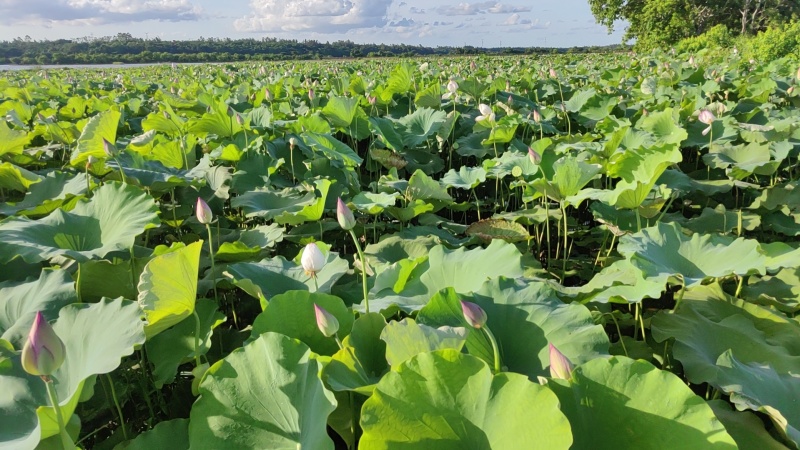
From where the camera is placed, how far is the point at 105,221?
1.56 m

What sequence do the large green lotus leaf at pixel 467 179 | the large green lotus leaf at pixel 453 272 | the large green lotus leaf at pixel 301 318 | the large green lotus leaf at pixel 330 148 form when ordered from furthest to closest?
the large green lotus leaf at pixel 330 148 < the large green lotus leaf at pixel 467 179 < the large green lotus leaf at pixel 453 272 < the large green lotus leaf at pixel 301 318

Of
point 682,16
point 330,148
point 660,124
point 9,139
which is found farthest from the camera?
point 682,16

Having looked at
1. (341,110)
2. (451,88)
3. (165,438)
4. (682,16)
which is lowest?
(165,438)

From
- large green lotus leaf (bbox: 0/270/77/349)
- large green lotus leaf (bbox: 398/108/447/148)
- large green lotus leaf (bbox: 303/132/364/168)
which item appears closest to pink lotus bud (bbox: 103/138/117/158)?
large green lotus leaf (bbox: 0/270/77/349)

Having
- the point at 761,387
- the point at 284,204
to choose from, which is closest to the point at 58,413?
the point at 761,387

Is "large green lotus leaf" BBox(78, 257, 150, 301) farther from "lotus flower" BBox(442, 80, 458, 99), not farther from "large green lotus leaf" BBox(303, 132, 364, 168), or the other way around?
"lotus flower" BBox(442, 80, 458, 99)

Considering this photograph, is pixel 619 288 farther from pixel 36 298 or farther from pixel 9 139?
pixel 9 139

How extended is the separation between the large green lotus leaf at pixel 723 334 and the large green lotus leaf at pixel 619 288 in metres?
0.10

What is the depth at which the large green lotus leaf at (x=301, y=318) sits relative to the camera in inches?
40.7

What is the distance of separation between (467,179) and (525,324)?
1401mm

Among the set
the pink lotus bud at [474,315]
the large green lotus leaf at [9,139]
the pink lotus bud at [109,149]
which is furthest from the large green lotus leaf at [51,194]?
the pink lotus bud at [474,315]

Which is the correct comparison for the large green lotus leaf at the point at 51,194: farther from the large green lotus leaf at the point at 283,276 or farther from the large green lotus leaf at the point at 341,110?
the large green lotus leaf at the point at 341,110

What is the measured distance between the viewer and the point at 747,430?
0.89 meters

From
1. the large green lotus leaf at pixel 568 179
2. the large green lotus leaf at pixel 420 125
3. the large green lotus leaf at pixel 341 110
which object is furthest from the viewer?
the large green lotus leaf at pixel 420 125
